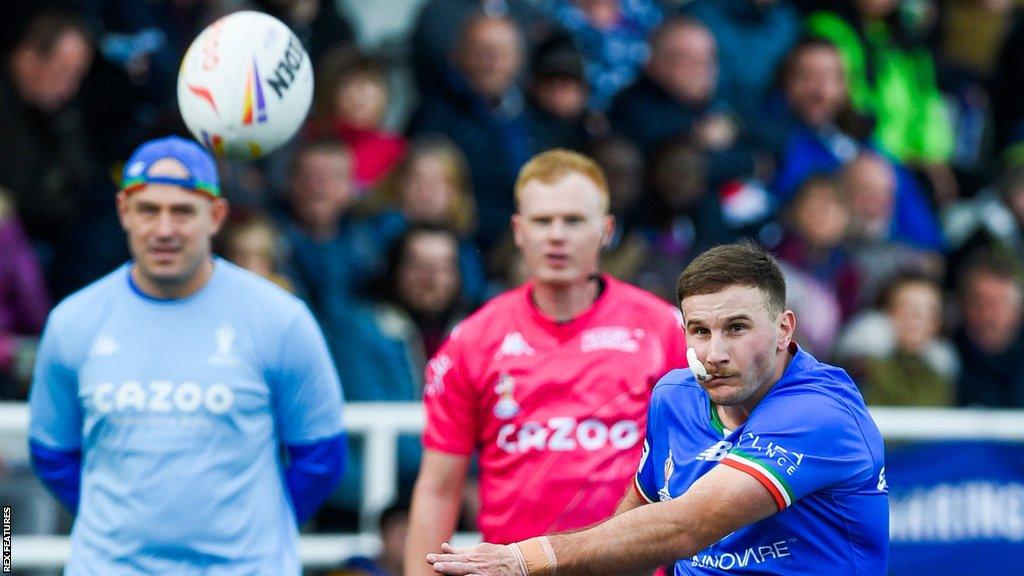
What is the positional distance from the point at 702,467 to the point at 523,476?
1.48 meters

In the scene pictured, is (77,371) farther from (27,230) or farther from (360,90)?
(360,90)

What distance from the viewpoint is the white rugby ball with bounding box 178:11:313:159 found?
6383 millimetres

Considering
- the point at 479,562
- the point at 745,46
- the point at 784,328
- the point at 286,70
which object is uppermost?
the point at 745,46

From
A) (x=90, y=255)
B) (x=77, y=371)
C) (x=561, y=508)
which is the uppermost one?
(x=90, y=255)

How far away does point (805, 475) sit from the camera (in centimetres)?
454

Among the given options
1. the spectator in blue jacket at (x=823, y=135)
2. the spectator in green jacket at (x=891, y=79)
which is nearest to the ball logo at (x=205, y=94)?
the spectator in blue jacket at (x=823, y=135)

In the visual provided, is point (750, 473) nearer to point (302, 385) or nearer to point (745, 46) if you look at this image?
point (302, 385)

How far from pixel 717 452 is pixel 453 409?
173 centimetres

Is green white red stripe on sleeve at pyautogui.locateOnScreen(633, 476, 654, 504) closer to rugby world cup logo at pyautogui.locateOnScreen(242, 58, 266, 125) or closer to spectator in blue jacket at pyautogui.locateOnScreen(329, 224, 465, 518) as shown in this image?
rugby world cup logo at pyautogui.locateOnScreen(242, 58, 266, 125)

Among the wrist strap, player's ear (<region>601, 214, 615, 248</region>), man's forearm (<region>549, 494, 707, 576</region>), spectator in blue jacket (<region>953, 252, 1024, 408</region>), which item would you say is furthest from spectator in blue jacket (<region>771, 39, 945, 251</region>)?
the wrist strap

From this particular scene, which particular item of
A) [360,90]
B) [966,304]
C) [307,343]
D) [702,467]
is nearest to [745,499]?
[702,467]

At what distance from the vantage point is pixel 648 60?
1070 centimetres

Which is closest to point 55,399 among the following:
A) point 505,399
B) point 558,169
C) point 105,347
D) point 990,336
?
point 105,347

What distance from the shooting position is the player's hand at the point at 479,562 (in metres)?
4.29
